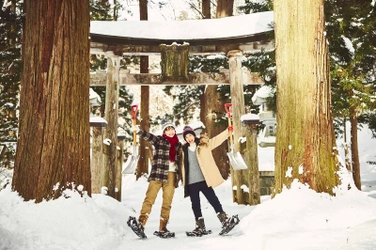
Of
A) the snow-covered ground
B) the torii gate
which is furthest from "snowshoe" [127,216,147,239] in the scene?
the torii gate

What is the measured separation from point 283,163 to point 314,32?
1.63 metres

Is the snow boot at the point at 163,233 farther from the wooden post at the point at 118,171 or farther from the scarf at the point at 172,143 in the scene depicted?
the wooden post at the point at 118,171

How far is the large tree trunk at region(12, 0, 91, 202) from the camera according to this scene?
14.5 feet

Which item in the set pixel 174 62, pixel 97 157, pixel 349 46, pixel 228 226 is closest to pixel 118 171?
pixel 97 157

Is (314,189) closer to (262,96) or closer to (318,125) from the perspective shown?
(318,125)

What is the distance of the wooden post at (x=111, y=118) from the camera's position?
9.16 metres

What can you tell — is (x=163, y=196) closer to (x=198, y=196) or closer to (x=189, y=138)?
(x=198, y=196)

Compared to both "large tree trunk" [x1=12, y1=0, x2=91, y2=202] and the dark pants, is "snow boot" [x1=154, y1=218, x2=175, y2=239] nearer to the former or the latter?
the dark pants

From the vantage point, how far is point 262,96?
10773 millimetres

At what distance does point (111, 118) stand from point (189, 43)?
8.96ft

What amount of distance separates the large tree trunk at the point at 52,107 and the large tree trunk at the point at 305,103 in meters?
2.51

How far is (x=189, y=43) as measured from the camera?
9.84 metres

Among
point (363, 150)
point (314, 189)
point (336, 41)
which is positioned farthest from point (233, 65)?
point (363, 150)

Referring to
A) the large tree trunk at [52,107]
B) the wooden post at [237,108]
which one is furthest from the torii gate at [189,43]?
the large tree trunk at [52,107]
